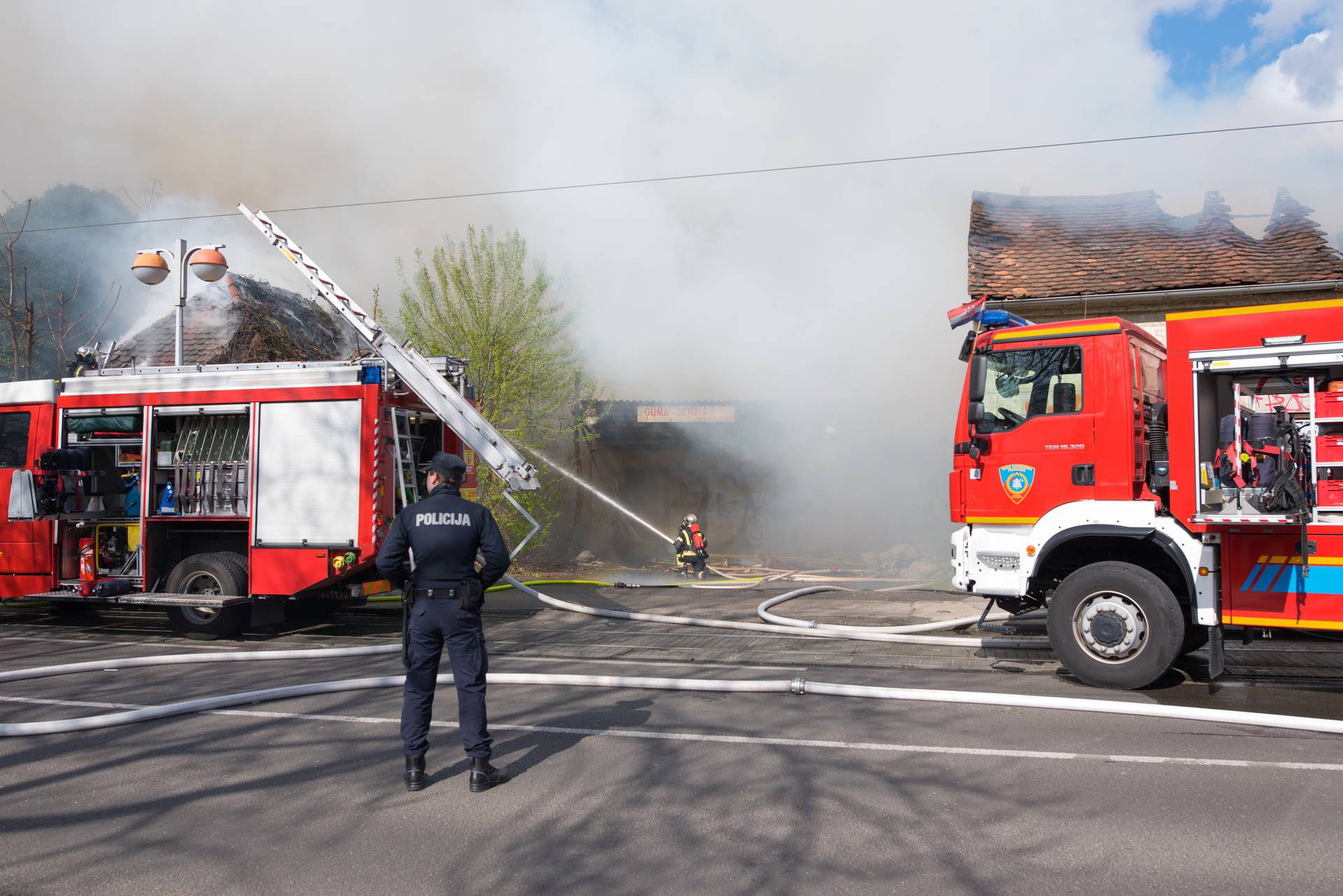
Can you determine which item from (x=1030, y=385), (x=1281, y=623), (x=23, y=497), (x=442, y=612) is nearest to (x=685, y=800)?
(x=442, y=612)

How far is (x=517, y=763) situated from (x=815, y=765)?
145cm

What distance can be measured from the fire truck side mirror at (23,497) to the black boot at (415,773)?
7.16m

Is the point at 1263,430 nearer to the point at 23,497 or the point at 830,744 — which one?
the point at 830,744

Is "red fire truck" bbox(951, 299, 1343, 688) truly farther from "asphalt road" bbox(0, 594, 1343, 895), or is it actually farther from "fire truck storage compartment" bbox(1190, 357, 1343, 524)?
"asphalt road" bbox(0, 594, 1343, 895)

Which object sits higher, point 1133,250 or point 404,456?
point 1133,250

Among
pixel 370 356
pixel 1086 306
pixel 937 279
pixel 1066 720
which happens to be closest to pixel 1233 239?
pixel 1086 306

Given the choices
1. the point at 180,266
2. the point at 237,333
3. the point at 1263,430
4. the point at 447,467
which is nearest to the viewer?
the point at 447,467

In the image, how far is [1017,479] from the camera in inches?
265

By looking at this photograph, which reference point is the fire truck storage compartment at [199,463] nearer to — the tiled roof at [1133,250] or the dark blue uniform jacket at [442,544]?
the dark blue uniform jacket at [442,544]

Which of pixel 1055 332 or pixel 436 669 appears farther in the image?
pixel 1055 332

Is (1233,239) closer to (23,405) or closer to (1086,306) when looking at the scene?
(1086,306)

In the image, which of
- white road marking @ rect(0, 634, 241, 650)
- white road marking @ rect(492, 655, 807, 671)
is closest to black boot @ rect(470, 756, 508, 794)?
white road marking @ rect(492, 655, 807, 671)

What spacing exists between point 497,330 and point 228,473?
5.58 metres

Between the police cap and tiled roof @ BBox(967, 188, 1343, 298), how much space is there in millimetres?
9953
